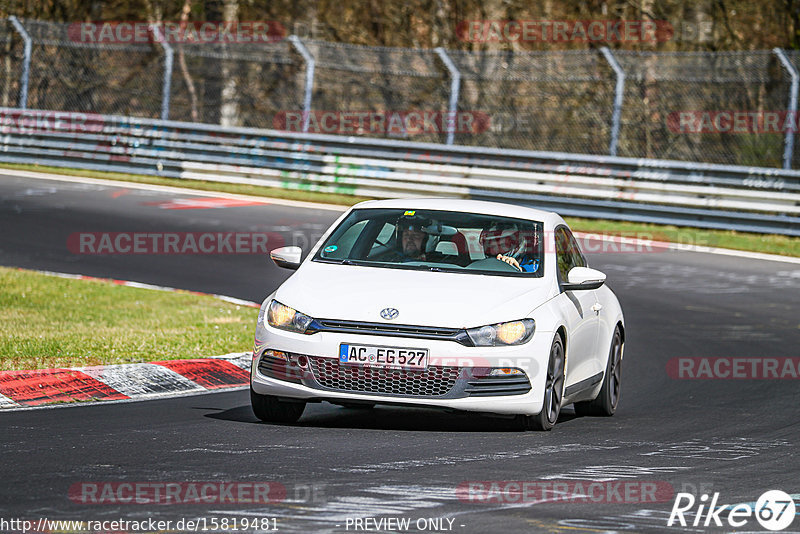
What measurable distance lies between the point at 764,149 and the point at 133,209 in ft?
33.4

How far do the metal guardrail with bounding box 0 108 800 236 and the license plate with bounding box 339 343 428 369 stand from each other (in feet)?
47.6

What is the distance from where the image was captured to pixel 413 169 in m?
24.2

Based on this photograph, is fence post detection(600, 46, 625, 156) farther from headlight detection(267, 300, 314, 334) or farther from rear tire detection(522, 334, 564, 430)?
headlight detection(267, 300, 314, 334)

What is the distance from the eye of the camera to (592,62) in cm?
2377

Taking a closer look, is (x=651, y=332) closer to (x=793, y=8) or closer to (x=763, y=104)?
(x=763, y=104)

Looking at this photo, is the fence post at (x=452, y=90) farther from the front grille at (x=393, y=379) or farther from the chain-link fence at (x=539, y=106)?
the front grille at (x=393, y=379)

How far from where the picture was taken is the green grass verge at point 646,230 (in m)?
20.9

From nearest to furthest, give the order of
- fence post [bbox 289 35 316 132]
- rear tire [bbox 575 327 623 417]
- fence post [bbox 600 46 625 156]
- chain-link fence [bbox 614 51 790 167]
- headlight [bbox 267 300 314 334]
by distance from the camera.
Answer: headlight [bbox 267 300 314 334]
rear tire [bbox 575 327 623 417]
fence post [bbox 600 46 625 156]
chain-link fence [bbox 614 51 790 167]
fence post [bbox 289 35 316 132]

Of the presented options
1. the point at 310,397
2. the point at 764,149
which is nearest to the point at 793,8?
the point at 764,149

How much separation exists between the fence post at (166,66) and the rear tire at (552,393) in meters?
18.8

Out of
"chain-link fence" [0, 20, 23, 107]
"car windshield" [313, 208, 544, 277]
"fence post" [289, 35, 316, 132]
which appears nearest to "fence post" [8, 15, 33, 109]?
"chain-link fence" [0, 20, 23, 107]

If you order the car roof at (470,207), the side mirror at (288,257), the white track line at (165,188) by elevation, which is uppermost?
the car roof at (470,207)

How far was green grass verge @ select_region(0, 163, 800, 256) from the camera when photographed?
20.9 metres

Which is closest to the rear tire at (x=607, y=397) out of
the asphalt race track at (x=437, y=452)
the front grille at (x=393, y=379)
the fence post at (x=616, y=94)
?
the asphalt race track at (x=437, y=452)
